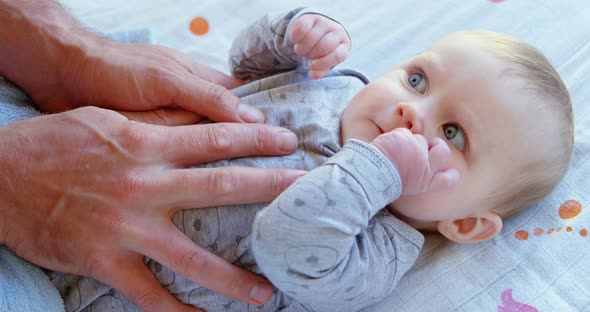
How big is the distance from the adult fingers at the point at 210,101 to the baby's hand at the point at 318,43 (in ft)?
0.50

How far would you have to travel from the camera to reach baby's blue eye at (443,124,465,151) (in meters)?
0.90

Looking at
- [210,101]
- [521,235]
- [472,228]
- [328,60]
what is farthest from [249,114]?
[521,235]

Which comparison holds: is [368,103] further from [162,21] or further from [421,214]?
[162,21]

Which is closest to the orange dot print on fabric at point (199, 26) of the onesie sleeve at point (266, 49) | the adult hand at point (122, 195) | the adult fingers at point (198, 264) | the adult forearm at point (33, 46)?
the onesie sleeve at point (266, 49)

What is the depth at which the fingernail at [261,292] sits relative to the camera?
2.80ft

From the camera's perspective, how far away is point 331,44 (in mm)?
1007

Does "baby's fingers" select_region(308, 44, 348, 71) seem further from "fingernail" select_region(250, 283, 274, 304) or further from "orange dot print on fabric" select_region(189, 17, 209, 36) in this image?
"orange dot print on fabric" select_region(189, 17, 209, 36)

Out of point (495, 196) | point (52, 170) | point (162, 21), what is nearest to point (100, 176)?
point (52, 170)

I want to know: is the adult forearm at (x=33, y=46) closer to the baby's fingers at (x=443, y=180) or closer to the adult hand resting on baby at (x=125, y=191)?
the adult hand resting on baby at (x=125, y=191)

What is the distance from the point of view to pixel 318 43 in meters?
1.01

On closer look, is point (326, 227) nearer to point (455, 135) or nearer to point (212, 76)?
point (455, 135)

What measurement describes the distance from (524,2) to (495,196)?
0.75 m

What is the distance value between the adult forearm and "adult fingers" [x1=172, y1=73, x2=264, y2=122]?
0.26 meters

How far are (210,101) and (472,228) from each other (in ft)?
1.69
